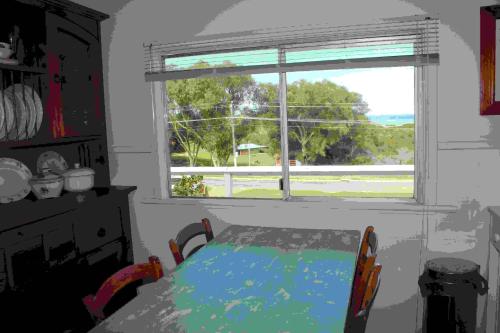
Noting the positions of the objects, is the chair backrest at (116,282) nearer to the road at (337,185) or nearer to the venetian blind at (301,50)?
the venetian blind at (301,50)

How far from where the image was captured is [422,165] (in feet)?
8.41

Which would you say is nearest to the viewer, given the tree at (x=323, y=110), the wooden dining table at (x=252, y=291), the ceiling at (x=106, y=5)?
the wooden dining table at (x=252, y=291)

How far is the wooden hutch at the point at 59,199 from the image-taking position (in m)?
2.07

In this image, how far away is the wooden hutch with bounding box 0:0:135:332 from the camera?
2074 mm

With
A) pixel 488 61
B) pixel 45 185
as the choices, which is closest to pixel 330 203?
pixel 488 61

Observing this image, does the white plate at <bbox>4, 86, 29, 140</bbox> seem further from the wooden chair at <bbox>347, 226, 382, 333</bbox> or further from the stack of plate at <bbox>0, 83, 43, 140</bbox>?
the wooden chair at <bbox>347, 226, 382, 333</bbox>

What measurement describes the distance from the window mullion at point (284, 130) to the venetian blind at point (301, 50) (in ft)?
0.33

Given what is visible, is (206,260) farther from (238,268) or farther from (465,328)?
(465,328)

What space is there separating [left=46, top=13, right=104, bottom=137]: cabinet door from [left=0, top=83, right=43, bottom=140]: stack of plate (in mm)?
106

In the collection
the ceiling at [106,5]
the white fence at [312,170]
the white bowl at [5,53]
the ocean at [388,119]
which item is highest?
the ceiling at [106,5]

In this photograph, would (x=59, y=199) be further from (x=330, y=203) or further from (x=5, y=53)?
(x=330, y=203)

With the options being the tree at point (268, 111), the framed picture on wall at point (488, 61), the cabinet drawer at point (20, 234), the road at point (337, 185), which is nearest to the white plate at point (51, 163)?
the cabinet drawer at point (20, 234)

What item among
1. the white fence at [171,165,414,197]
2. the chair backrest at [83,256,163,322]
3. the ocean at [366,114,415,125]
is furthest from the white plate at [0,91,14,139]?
the white fence at [171,165,414,197]

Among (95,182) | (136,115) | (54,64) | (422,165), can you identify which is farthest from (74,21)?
(422,165)
